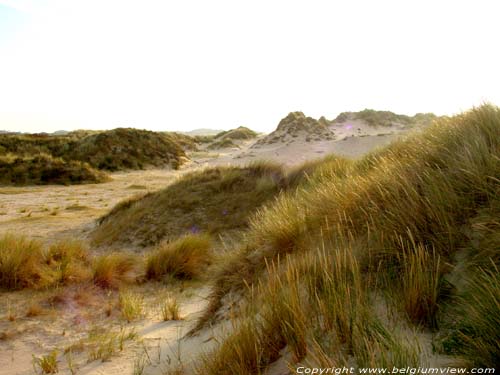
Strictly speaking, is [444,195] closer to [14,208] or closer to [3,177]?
[14,208]

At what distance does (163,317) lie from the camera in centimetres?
406

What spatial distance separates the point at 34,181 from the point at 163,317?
19.6 m

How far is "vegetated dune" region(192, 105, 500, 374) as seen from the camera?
5.10 ft

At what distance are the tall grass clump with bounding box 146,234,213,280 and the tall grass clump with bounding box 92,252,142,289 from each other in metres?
0.25

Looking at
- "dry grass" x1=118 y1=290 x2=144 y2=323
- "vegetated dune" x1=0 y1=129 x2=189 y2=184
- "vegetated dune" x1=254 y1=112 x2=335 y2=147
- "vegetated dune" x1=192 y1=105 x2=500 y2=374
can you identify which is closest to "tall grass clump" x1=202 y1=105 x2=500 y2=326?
"vegetated dune" x1=192 y1=105 x2=500 y2=374

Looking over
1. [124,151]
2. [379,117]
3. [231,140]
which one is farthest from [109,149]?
[379,117]

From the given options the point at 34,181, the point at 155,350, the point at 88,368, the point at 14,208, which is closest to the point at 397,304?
the point at 155,350

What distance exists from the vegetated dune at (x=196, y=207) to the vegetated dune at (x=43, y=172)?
1178 centimetres

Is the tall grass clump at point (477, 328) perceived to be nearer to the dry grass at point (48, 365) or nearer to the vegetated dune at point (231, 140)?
the dry grass at point (48, 365)

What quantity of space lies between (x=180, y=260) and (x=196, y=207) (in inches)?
135

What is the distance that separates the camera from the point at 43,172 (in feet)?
68.8

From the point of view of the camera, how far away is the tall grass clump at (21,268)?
4637mm

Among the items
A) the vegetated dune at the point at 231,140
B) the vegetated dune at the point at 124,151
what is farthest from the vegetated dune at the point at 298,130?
the vegetated dune at the point at 231,140

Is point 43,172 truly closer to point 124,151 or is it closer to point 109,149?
point 109,149
